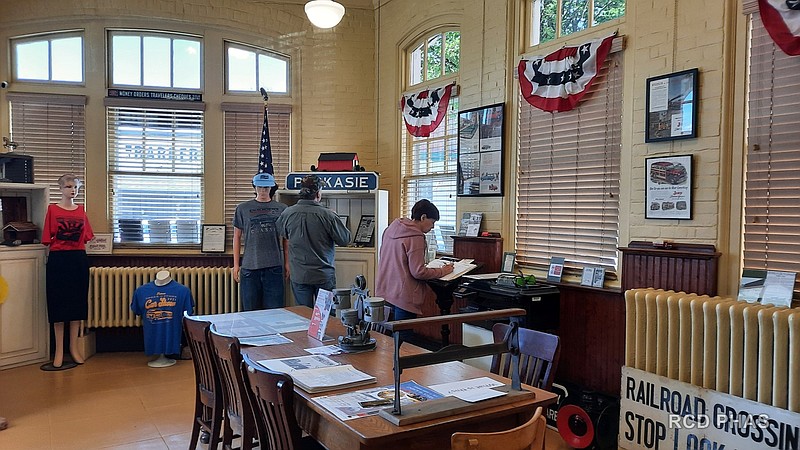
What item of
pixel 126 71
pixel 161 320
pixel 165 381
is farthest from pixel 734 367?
pixel 126 71

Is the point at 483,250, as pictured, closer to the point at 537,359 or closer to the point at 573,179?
the point at 573,179

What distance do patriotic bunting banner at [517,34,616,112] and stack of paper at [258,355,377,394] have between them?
3.04 meters

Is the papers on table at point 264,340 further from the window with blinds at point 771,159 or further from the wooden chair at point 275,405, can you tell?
the window with blinds at point 771,159

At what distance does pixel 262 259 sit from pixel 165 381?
1.43 metres

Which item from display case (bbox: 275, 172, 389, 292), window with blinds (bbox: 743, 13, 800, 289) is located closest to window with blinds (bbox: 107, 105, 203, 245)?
display case (bbox: 275, 172, 389, 292)

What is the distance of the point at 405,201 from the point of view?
274 inches

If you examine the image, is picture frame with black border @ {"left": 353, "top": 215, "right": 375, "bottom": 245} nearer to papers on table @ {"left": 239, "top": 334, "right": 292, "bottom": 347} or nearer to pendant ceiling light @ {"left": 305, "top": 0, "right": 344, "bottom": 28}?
pendant ceiling light @ {"left": 305, "top": 0, "right": 344, "bottom": 28}

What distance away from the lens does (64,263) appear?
Result: 19.3 ft

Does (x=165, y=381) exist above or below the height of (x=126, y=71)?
below

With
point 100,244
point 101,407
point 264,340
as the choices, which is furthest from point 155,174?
point 264,340

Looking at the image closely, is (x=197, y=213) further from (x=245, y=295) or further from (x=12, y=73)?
(x=12, y=73)

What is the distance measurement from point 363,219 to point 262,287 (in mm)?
1653

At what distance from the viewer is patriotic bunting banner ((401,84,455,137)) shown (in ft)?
20.2

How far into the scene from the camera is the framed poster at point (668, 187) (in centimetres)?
385
